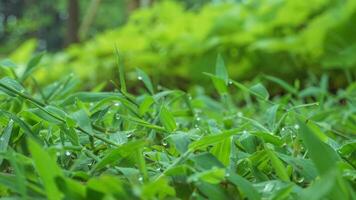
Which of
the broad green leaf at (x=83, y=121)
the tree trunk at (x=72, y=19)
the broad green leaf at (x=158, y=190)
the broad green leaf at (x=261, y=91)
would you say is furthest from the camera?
the tree trunk at (x=72, y=19)

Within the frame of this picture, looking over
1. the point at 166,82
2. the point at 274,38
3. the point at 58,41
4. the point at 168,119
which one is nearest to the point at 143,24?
the point at 166,82

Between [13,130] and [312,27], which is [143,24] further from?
[13,130]

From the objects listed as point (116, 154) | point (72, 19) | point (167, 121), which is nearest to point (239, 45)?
point (167, 121)

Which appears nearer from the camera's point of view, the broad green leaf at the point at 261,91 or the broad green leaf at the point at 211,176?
the broad green leaf at the point at 211,176

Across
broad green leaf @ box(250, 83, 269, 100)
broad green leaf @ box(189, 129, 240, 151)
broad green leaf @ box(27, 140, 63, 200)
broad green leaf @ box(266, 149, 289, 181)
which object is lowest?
broad green leaf @ box(250, 83, 269, 100)

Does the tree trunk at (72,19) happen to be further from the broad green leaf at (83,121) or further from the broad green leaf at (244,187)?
the broad green leaf at (244,187)

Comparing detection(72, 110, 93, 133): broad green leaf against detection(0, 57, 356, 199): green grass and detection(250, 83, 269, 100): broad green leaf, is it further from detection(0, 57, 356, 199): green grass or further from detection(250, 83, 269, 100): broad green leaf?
detection(250, 83, 269, 100): broad green leaf

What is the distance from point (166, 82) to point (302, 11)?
1.93 feet

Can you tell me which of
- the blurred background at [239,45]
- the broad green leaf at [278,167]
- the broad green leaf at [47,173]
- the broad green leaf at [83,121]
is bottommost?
the blurred background at [239,45]

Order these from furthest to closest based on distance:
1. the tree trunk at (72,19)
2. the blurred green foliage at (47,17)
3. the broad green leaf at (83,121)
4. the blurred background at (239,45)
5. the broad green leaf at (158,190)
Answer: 1. the blurred green foliage at (47,17)
2. the tree trunk at (72,19)
3. the blurred background at (239,45)
4. the broad green leaf at (83,121)
5. the broad green leaf at (158,190)

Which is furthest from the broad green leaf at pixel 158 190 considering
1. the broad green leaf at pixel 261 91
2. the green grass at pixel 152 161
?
the broad green leaf at pixel 261 91

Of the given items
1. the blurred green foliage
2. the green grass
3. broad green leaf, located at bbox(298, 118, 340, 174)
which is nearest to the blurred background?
the green grass

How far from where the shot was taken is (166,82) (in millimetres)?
2178

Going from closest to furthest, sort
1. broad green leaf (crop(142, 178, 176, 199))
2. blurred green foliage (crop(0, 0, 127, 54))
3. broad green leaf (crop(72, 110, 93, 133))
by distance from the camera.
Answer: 1. broad green leaf (crop(142, 178, 176, 199))
2. broad green leaf (crop(72, 110, 93, 133))
3. blurred green foliage (crop(0, 0, 127, 54))
